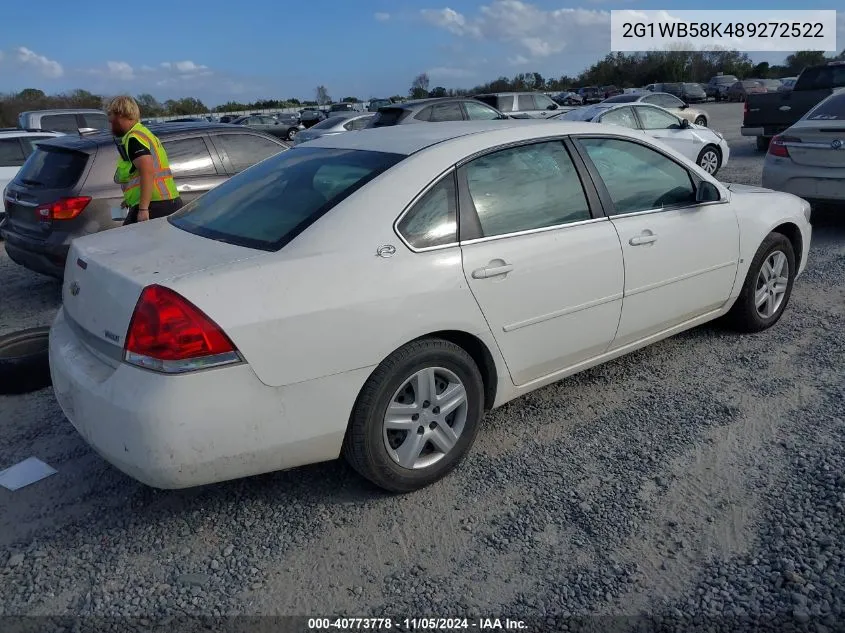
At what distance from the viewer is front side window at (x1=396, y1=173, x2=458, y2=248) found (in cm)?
295

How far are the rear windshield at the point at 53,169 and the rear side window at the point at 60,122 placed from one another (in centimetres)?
1077

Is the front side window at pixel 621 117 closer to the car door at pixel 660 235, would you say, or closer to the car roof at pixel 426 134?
the car door at pixel 660 235

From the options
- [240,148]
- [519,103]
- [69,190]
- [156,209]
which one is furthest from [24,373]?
[519,103]

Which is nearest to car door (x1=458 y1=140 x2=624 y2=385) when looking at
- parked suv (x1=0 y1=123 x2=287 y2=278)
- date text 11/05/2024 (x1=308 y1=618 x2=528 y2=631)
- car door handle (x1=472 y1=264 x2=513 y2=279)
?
car door handle (x1=472 y1=264 x2=513 y2=279)

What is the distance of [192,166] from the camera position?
6637mm

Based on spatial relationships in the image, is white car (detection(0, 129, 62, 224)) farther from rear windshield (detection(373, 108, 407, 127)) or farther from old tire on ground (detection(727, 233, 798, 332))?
old tire on ground (detection(727, 233, 798, 332))

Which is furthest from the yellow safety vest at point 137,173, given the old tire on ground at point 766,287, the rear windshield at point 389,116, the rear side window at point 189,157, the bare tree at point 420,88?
the bare tree at point 420,88

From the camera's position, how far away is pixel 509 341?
3.21m

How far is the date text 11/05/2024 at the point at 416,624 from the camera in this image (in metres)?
2.30

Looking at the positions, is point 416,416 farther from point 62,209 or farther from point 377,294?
point 62,209

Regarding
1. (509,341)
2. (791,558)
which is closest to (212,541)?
(509,341)

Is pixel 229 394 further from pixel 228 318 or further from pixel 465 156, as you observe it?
pixel 465 156

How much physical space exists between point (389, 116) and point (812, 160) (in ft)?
28.5

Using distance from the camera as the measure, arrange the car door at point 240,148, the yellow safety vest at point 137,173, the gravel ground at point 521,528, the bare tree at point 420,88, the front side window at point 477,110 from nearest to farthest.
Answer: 1. the gravel ground at point 521,528
2. the yellow safety vest at point 137,173
3. the car door at point 240,148
4. the front side window at point 477,110
5. the bare tree at point 420,88
